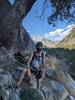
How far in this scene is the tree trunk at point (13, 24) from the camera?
69.5 ft

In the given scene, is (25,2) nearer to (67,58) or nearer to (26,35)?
(26,35)

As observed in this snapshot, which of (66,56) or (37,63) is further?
(66,56)

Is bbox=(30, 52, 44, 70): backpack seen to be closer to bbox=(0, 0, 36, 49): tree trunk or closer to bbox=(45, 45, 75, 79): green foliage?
bbox=(0, 0, 36, 49): tree trunk

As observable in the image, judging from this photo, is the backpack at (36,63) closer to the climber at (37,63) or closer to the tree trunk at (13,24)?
the climber at (37,63)

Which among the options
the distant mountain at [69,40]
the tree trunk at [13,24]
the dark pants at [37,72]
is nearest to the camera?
the dark pants at [37,72]

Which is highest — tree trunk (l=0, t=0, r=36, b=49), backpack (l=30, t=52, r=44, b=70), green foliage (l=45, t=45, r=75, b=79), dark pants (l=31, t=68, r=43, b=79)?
tree trunk (l=0, t=0, r=36, b=49)

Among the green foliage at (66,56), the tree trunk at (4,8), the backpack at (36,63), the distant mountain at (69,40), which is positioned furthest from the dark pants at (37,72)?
the distant mountain at (69,40)

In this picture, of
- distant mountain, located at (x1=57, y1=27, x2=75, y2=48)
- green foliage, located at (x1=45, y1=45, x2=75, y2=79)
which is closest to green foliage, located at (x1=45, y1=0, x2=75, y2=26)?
green foliage, located at (x1=45, y1=45, x2=75, y2=79)

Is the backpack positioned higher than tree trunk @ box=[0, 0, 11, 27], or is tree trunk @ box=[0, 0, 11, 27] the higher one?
tree trunk @ box=[0, 0, 11, 27]

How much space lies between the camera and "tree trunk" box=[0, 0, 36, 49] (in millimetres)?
21188

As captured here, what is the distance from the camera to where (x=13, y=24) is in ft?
69.4

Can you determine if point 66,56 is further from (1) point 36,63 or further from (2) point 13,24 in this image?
(1) point 36,63

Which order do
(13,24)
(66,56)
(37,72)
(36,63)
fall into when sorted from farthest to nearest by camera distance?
(66,56)
(13,24)
(37,72)
(36,63)

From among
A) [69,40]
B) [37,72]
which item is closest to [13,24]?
[37,72]
